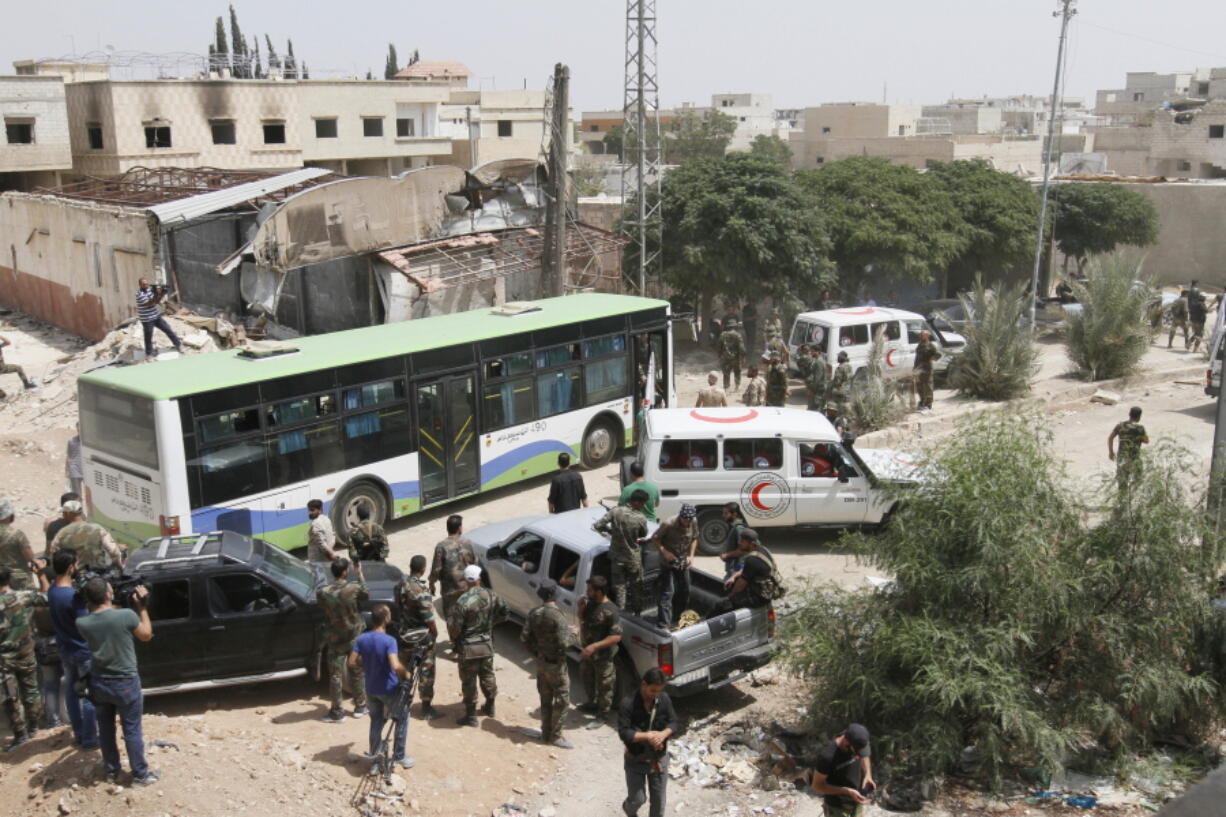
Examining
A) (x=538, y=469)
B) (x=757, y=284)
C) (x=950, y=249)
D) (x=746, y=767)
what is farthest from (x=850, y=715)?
(x=950, y=249)

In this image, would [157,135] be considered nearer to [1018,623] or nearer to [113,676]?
[113,676]

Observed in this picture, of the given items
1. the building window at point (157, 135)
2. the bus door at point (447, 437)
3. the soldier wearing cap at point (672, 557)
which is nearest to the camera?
the soldier wearing cap at point (672, 557)

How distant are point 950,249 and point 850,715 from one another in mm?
23894

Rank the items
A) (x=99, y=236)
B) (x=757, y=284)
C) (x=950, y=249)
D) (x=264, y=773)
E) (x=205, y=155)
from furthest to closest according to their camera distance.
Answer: (x=205, y=155), (x=950, y=249), (x=757, y=284), (x=99, y=236), (x=264, y=773)

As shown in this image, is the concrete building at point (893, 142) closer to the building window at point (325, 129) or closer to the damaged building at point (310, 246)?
the building window at point (325, 129)

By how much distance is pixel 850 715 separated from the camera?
8.82m

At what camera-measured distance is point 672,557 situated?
10.3m

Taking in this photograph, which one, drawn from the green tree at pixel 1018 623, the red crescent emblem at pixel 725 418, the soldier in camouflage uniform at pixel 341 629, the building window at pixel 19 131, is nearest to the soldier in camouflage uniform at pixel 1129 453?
the green tree at pixel 1018 623

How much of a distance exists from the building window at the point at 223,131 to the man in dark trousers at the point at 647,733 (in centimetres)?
4126

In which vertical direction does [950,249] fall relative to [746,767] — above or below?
above

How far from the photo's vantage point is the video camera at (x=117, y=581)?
28.4 ft

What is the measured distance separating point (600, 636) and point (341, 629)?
2.10 meters

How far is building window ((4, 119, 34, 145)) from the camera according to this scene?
38.9 metres

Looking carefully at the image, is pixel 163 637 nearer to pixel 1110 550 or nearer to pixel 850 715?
pixel 850 715
